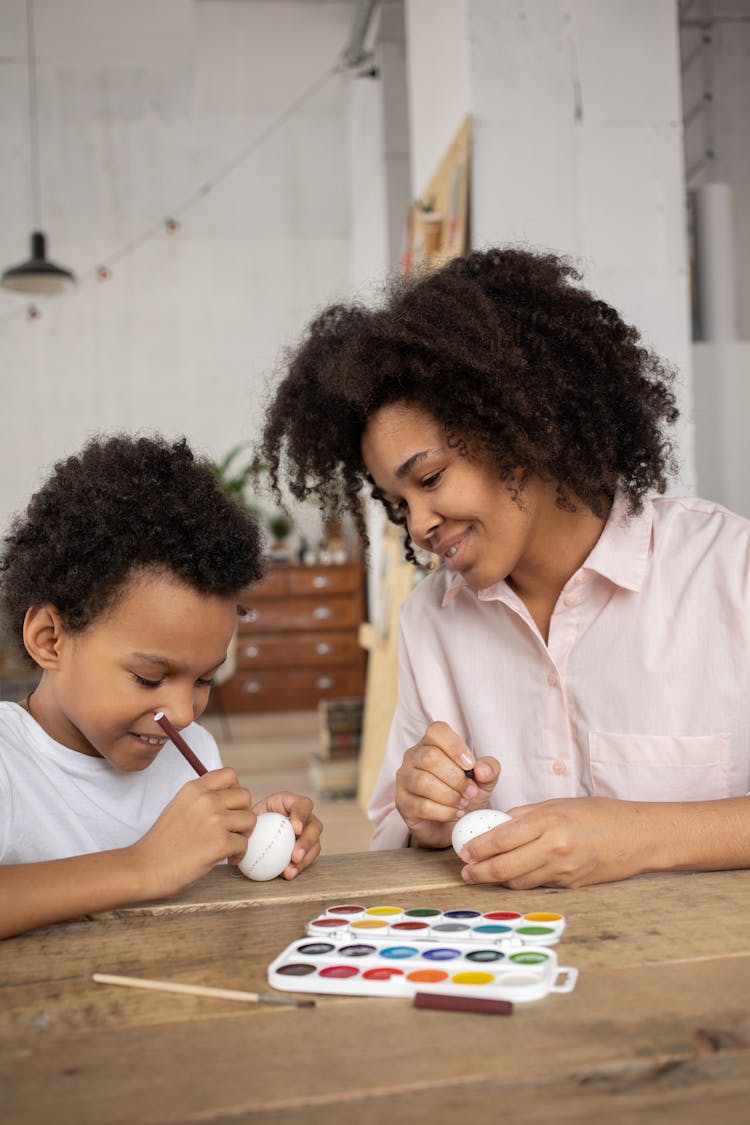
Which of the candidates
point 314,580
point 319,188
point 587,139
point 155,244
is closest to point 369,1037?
point 587,139

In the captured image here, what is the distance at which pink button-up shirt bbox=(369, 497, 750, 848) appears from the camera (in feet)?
4.45

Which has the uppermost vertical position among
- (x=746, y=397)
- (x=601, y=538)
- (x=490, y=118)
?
(x=490, y=118)

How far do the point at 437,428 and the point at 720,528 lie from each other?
39 cm

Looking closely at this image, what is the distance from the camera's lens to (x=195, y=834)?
1.03 metres

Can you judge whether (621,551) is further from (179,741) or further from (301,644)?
(301,644)

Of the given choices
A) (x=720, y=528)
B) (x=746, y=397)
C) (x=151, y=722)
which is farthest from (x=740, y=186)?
(x=151, y=722)

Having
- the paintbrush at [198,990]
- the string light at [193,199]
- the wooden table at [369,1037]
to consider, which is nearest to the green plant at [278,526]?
the string light at [193,199]

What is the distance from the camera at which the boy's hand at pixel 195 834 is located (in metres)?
0.99

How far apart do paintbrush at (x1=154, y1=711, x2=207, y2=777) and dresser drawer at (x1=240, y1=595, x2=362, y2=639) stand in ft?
19.5

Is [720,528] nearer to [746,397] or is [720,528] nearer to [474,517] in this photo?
[474,517]

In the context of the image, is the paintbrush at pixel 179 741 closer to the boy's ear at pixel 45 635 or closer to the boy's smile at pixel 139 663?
the boy's smile at pixel 139 663

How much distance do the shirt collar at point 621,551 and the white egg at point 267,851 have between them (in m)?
0.46

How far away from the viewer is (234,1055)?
2.14ft

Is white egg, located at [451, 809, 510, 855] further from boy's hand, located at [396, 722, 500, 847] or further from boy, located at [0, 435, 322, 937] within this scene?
boy, located at [0, 435, 322, 937]
